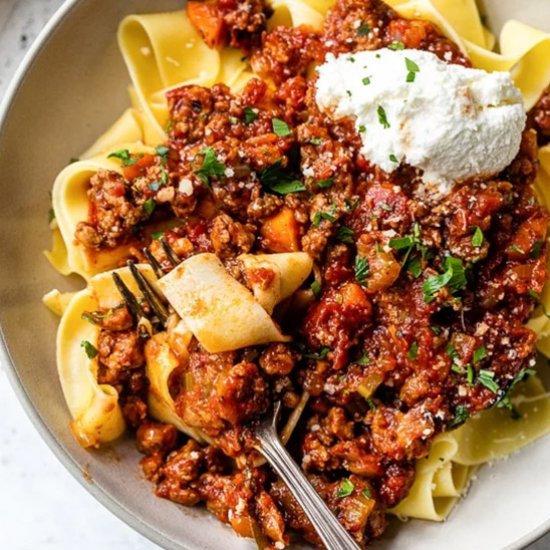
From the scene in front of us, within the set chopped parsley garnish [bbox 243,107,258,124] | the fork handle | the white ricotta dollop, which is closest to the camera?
the fork handle

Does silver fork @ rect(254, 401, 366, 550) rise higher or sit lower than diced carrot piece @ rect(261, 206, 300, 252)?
lower

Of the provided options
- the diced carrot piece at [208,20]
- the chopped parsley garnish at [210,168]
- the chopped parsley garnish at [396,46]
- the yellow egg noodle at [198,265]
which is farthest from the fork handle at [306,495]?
the diced carrot piece at [208,20]

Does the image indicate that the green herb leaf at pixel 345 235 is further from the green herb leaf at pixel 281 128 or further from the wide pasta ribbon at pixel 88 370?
the wide pasta ribbon at pixel 88 370

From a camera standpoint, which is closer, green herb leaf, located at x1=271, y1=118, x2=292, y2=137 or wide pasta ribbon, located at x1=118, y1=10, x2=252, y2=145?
green herb leaf, located at x1=271, y1=118, x2=292, y2=137

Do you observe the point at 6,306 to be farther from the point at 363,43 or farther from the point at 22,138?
the point at 363,43

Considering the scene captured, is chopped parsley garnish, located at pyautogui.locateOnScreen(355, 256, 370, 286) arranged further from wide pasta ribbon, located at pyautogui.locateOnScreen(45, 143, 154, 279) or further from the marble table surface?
the marble table surface

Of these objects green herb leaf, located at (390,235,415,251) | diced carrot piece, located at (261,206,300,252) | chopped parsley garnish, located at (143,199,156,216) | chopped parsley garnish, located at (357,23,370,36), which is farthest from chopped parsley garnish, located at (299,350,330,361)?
chopped parsley garnish, located at (357,23,370,36)

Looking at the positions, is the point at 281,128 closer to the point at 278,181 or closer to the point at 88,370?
the point at 278,181
